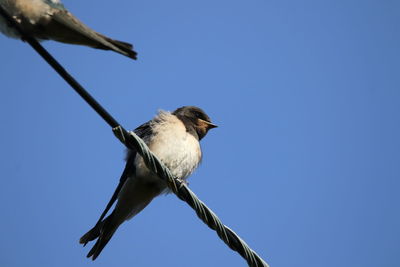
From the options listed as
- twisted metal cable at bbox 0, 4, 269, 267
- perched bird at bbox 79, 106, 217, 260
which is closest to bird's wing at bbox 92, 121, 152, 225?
perched bird at bbox 79, 106, 217, 260

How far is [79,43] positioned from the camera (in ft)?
16.1

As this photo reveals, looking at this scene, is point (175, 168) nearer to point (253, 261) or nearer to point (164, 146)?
point (164, 146)

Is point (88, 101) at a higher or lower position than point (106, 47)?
lower

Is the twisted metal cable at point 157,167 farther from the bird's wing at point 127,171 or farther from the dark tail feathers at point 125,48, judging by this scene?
the bird's wing at point 127,171

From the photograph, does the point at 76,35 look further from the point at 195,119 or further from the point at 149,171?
the point at 195,119

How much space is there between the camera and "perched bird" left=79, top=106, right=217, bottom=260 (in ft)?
20.2

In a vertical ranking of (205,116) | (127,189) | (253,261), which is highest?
(205,116)

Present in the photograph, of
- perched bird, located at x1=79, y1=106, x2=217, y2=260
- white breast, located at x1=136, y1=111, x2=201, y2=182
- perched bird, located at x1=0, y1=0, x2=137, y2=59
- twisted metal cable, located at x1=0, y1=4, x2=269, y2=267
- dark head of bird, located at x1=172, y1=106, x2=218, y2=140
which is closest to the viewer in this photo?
twisted metal cable, located at x1=0, y1=4, x2=269, y2=267

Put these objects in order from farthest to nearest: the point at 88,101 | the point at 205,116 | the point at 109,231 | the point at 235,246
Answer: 1. the point at 205,116
2. the point at 109,231
3. the point at 235,246
4. the point at 88,101

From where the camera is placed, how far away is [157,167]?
409 centimetres

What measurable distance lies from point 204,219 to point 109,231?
2603 mm

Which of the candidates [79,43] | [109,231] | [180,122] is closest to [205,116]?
[180,122]

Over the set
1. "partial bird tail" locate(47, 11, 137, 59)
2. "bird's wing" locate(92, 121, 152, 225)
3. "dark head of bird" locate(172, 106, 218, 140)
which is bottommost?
"bird's wing" locate(92, 121, 152, 225)

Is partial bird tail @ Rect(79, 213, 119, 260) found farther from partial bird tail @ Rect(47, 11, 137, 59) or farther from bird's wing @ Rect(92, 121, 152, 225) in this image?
partial bird tail @ Rect(47, 11, 137, 59)
